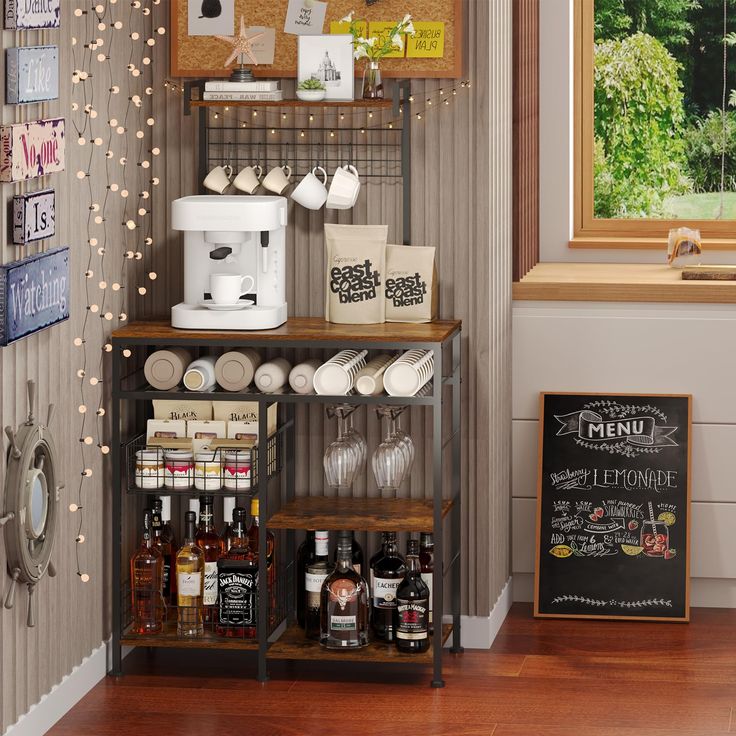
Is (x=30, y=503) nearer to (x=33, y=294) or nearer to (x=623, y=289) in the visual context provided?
(x=33, y=294)

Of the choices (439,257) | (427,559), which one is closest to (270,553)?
(427,559)

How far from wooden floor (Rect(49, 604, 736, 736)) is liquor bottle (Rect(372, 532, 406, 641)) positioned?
0.42 feet

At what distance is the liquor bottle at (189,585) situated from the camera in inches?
150

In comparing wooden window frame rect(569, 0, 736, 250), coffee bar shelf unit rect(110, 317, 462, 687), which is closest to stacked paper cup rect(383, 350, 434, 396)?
coffee bar shelf unit rect(110, 317, 462, 687)

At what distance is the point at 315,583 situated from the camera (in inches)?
151

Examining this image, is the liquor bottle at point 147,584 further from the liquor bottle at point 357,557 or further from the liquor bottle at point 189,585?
the liquor bottle at point 357,557

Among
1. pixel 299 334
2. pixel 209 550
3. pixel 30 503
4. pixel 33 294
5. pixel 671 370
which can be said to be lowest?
pixel 209 550

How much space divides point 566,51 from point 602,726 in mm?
2421

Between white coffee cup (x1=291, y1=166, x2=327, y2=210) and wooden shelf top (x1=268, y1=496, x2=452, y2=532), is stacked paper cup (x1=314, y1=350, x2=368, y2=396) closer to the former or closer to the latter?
wooden shelf top (x1=268, y1=496, x2=452, y2=532)

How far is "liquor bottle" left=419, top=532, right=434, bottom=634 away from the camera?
3887 mm

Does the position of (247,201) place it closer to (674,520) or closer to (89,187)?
(89,187)

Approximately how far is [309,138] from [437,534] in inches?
45.3

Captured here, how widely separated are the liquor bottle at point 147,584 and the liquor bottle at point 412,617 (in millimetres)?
636

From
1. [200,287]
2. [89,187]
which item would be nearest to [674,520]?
[200,287]
